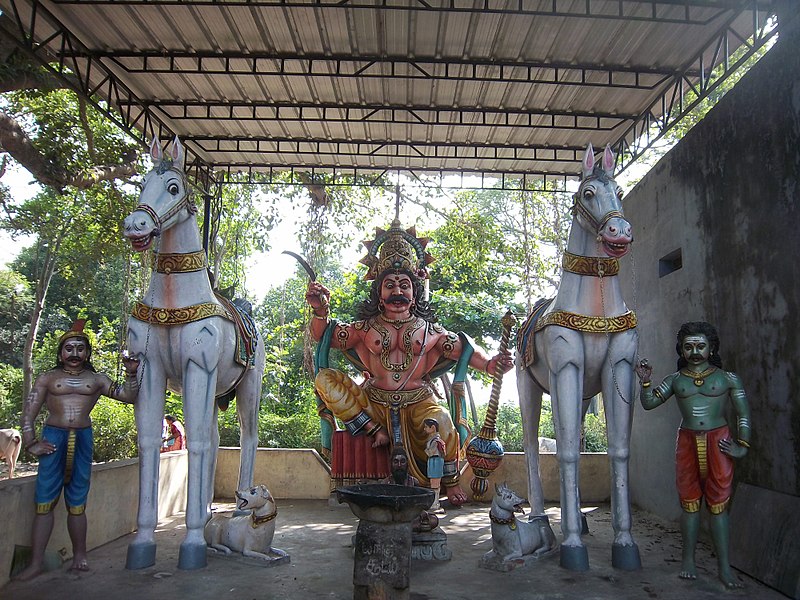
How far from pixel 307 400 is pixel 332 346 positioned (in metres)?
6.79

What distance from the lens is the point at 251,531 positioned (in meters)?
4.42

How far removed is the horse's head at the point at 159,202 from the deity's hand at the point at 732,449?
3676 millimetres

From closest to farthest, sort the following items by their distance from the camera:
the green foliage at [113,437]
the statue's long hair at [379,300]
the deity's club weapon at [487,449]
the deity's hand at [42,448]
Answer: the deity's hand at [42,448], the deity's club weapon at [487,449], the statue's long hair at [379,300], the green foliage at [113,437]

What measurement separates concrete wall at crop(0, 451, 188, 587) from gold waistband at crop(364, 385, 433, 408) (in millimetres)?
2122

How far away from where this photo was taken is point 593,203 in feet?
14.4

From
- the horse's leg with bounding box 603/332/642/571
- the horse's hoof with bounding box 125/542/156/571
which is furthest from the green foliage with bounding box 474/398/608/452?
the horse's hoof with bounding box 125/542/156/571

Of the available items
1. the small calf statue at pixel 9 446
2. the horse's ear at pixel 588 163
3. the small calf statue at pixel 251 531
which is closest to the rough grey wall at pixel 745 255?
the horse's ear at pixel 588 163

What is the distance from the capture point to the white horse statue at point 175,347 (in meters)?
4.25

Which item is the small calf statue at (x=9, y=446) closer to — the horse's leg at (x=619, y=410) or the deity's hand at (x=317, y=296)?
the deity's hand at (x=317, y=296)

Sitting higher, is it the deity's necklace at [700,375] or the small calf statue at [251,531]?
the deity's necklace at [700,375]

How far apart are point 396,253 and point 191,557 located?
9.72ft

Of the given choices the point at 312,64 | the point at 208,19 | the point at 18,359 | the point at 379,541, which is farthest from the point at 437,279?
the point at 18,359

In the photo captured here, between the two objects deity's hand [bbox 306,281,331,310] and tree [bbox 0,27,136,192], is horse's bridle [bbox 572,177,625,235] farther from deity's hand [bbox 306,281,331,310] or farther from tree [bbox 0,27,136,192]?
tree [bbox 0,27,136,192]

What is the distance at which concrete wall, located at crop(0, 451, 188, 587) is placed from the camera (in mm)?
3834
